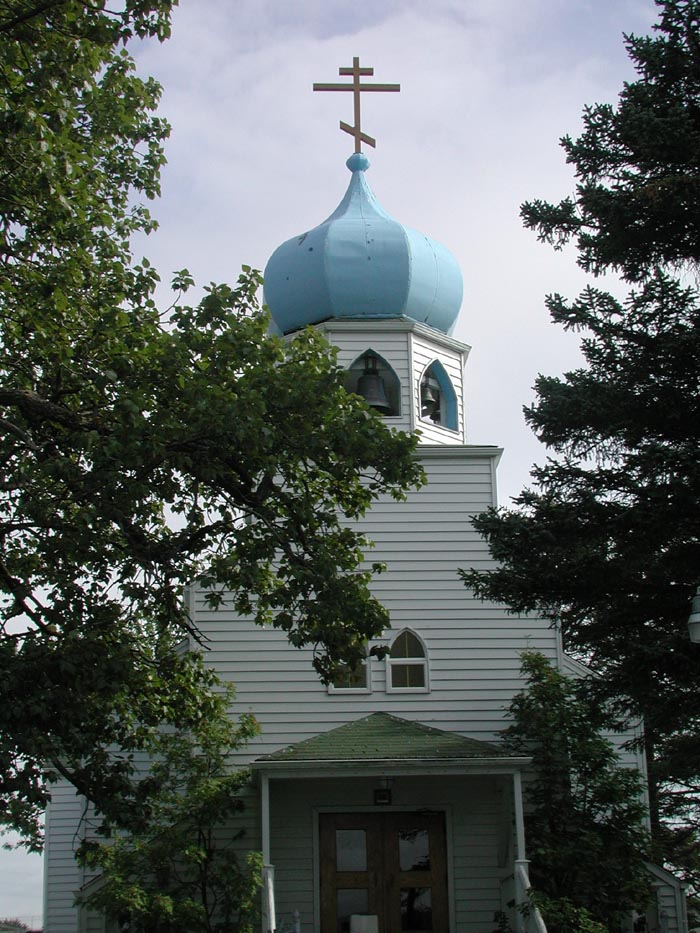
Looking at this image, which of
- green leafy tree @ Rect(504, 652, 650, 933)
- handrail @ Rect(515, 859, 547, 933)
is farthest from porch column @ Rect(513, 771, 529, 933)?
green leafy tree @ Rect(504, 652, 650, 933)

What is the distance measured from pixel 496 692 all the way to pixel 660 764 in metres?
11.0

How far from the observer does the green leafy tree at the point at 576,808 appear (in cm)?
1650

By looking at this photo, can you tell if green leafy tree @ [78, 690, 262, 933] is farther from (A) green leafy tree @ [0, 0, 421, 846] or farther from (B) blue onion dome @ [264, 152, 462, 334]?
(B) blue onion dome @ [264, 152, 462, 334]

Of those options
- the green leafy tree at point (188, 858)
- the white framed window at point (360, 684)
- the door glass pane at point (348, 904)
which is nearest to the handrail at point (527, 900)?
the door glass pane at point (348, 904)

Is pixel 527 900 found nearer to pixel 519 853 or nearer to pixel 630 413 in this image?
pixel 519 853

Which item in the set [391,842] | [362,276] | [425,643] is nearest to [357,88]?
[362,276]

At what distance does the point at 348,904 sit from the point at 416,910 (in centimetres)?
93

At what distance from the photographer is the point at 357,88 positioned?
2391 centimetres

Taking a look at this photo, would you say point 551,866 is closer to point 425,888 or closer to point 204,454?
point 425,888

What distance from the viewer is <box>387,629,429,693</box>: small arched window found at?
18923 millimetres

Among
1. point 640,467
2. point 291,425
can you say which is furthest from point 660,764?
point 291,425

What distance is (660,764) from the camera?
2830 cm

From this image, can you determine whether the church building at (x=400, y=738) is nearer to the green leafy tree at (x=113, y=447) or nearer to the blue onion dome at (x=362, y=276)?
the blue onion dome at (x=362, y=276)

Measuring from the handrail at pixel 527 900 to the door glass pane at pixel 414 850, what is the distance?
1.93m
